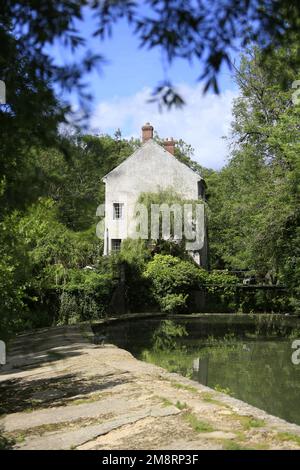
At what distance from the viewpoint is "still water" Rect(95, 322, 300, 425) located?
11.0 m

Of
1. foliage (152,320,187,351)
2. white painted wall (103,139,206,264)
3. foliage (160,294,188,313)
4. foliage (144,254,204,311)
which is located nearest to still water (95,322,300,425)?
foliage (152,320,187,351)

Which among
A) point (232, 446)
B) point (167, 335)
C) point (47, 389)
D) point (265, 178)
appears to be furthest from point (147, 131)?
point (232, 446)

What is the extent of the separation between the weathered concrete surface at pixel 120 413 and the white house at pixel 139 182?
24.3 metres

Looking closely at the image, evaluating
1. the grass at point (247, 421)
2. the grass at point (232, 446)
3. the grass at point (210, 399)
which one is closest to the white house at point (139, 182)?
the grass at point (210, 399)

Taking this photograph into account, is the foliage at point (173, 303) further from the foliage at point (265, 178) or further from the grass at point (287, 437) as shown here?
the grass at point (287, 437)

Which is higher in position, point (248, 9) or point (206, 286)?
point (248, 9)

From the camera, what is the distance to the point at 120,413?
23.4 feet

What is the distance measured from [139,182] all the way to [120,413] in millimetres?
29425

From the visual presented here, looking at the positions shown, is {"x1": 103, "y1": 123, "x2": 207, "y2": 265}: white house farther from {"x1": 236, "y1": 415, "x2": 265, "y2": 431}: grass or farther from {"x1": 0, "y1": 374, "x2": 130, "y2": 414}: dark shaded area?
{"x1": 236, "y1": 415, "x2": 265, "y2": 431}: grass
